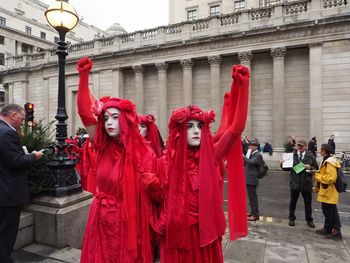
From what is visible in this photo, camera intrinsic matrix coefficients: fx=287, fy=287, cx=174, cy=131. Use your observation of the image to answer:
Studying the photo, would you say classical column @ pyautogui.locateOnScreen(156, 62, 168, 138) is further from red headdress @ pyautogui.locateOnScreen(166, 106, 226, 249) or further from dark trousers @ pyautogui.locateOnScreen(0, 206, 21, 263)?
red headdress @ pyautogui.locateOnScreen(166, 106, 226, 249)

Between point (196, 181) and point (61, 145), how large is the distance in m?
3.20

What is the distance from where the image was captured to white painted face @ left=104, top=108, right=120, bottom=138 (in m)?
3.07

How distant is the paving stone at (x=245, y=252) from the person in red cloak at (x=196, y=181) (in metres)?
2.24

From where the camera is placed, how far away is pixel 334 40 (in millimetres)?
18375

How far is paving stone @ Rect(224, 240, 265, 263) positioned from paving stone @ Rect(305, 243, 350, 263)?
0.87m

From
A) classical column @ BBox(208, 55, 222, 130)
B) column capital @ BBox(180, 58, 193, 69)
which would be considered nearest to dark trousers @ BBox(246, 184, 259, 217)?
classical column @ BBox(208, 55, 222, 130)

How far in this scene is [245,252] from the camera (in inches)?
207

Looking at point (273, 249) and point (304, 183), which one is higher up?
point (304, 183)

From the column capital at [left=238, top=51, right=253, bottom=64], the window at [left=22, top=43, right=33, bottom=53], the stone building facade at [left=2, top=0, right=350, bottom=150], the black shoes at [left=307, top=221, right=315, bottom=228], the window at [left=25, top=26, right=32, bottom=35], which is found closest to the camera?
the black shoes at [left=307, top=221, right=315, bottom=228]

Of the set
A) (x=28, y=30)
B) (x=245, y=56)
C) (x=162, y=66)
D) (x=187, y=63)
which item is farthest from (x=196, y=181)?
(x=28, y=30)

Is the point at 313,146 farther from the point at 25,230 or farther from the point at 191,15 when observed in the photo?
the point at 191,15

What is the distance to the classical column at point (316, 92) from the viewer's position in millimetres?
18609

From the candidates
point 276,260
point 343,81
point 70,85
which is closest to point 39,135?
point 276,260

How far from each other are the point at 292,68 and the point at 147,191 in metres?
20.0
